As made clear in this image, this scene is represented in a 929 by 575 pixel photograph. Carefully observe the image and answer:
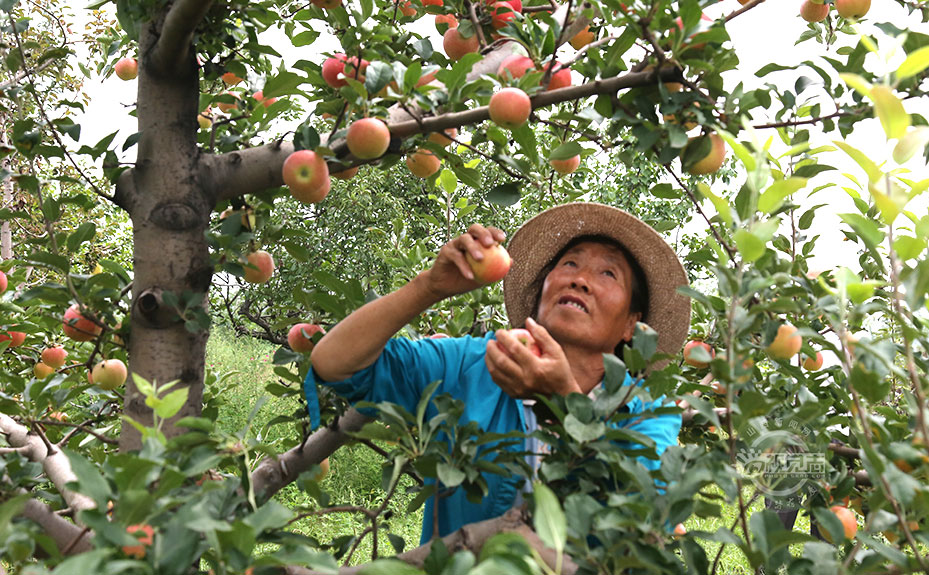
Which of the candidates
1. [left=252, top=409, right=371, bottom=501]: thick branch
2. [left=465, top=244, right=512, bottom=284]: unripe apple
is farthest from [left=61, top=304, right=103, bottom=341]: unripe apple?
[left=465, top=244, right=512, bottom=284]: unripe apple

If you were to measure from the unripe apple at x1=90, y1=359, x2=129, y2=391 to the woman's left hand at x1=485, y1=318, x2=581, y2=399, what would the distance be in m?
0.97

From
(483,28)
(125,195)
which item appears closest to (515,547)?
(125,195)

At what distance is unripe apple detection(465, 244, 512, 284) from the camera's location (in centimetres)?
132

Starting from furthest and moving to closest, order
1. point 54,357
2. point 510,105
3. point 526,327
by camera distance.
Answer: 1. point 54,357
2. point 526,327
3. point 510,105

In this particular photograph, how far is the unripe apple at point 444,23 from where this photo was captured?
5.95 feet

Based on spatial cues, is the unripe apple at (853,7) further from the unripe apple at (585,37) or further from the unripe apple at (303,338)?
the unripe apple at (303,338)

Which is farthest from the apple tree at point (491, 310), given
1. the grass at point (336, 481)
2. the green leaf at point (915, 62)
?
the grass at point (336, 481)

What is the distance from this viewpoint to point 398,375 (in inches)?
59.8

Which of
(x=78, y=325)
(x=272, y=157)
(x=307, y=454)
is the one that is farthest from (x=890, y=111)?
(x=78, y=325)

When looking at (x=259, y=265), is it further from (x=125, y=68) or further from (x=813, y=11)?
(x=813, y=11)

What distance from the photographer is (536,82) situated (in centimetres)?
128

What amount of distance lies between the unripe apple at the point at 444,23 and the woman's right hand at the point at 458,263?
0.69 meters

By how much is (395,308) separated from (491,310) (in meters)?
0.90

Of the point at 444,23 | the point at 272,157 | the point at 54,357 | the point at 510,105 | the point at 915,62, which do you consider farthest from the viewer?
the point at 54,357
